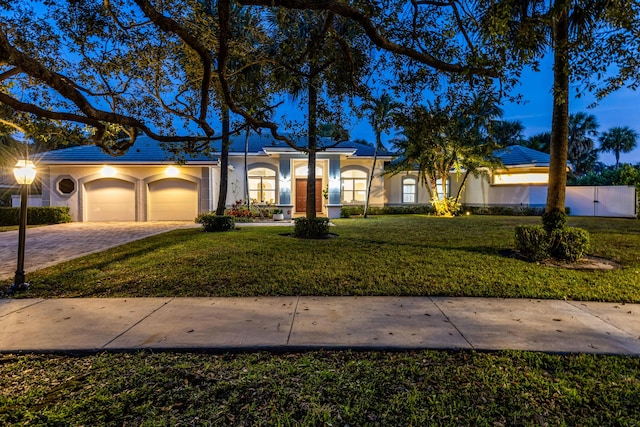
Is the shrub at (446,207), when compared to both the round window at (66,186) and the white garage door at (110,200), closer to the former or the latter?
the white garage door at (110,200)

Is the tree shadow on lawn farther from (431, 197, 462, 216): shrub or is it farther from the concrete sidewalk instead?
(431, 197, 462, 216): shrub

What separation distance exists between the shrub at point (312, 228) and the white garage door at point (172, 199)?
9.85 metres

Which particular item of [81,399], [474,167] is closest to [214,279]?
[81,399]

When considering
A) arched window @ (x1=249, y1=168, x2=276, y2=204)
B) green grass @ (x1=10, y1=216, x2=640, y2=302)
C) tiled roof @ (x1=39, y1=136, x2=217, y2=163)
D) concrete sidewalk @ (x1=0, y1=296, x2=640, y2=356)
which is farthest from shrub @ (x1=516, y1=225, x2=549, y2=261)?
arched window @ (x1=249, y1=168, x2=276, y2=204)

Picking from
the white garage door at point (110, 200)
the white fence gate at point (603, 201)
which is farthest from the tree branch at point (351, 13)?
the white fence gate at point (603, 201)

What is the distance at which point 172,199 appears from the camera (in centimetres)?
1905

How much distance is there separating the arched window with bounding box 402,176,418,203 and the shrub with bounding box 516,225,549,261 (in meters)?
16.2

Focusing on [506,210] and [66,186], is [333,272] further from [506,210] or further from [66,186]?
[506,210]

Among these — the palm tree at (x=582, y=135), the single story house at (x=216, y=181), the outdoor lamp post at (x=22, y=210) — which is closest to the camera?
the outdoor lamp post at (x=22, y=210)

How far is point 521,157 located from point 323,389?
24594 millimetres

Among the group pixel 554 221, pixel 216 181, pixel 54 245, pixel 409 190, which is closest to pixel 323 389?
pixel 554 221

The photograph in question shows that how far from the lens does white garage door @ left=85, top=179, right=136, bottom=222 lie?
18.6m

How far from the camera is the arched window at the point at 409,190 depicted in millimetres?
24031

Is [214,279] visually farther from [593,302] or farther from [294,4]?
[593,302]
